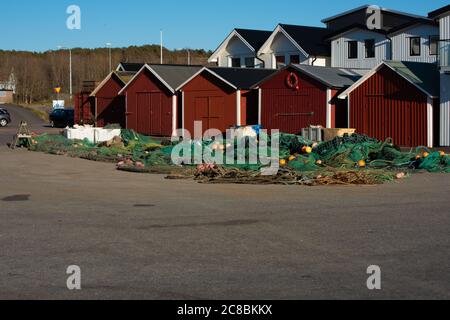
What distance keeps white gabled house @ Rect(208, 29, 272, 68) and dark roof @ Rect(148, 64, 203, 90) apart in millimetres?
13000

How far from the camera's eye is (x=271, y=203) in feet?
50.3

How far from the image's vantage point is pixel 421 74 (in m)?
34.3

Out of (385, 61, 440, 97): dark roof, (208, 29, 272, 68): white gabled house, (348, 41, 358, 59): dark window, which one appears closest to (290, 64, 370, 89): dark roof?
(385, 61, 440, 97): dark roof

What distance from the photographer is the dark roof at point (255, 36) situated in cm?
5959

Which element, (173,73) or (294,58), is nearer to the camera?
(173,73)

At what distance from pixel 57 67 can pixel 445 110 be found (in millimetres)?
117014

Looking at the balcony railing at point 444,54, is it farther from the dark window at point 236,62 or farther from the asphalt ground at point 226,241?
the dark window at point 236,62

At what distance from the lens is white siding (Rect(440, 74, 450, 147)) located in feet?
104

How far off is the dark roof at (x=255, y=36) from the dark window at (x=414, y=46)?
1339cm

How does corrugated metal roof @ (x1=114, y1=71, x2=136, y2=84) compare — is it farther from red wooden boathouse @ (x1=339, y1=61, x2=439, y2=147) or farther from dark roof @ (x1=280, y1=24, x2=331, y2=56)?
red wooden boathouse @ (x1=339, y1=61, x2=439, y2=147)

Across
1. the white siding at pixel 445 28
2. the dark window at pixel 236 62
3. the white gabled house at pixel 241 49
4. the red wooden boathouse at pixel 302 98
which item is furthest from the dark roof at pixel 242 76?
the dark window at pixel 236 62

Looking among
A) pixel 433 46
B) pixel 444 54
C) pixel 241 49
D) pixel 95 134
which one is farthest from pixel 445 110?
pixel 241 49

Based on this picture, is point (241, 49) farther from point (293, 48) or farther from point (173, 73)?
point (173, 73)
